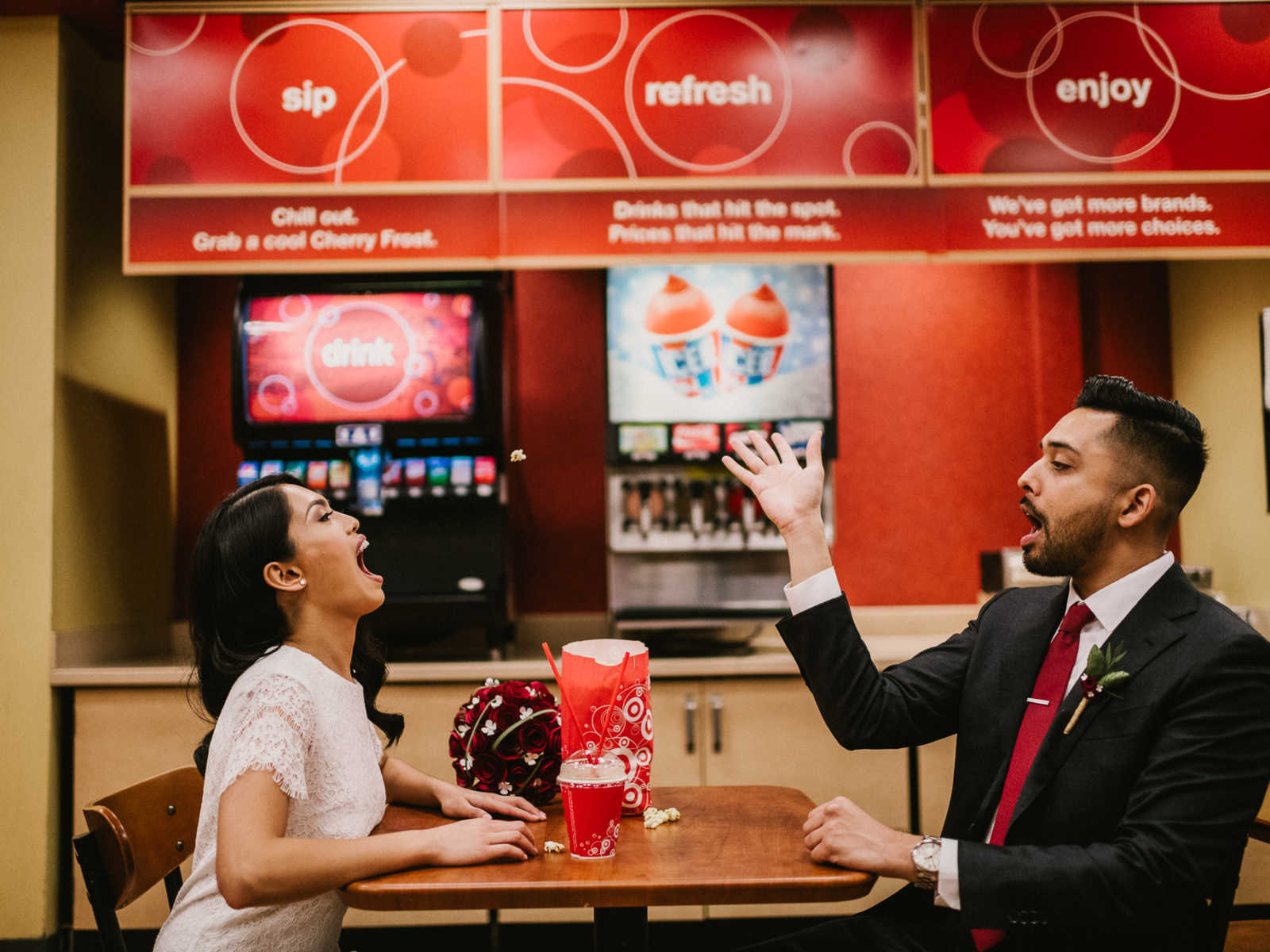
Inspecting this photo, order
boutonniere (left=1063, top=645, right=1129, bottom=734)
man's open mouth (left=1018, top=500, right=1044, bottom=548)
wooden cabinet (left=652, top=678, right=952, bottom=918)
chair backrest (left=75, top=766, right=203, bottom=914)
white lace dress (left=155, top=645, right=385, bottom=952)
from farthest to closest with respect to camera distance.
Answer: wooden cabinet (left=652, top=678, right=952, bottom=918) → man's open mouth (left=1018, top=500, right=1044, bottom=548) → chair backrest (left=75, top=766, right=203, bottom=914) → boutonniere (left=1063, top=645, right=1129, bottom=734) → white lace dress (left=155, top=645, right=385, bottom=952)

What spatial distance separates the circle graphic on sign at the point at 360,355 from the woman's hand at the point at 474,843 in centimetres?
224

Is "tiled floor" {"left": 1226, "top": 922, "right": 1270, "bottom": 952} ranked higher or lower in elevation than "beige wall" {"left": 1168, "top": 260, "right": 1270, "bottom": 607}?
lower

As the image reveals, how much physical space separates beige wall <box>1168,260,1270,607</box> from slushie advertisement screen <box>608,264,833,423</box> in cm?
162

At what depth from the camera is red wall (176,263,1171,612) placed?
13.7 feet

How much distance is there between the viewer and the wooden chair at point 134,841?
5.36 feet

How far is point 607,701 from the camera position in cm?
163

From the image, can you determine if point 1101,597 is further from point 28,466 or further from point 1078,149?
point 28,466

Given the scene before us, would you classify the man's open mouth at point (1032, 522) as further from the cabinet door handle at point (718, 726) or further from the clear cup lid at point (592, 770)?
the cabinet door handle at point (718, 726)

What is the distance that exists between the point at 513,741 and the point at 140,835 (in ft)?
2.30

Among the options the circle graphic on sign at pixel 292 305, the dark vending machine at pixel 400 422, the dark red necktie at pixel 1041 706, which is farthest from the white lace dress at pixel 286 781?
the circle graphic on sign at pixel 292 305

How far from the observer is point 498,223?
2980 millimetres

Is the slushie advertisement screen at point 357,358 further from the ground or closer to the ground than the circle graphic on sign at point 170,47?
closer to the ground

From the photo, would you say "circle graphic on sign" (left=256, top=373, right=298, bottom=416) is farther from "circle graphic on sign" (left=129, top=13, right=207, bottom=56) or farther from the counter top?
"circle graphic on sign" (left=129, top=13, right=207, bottom=56)

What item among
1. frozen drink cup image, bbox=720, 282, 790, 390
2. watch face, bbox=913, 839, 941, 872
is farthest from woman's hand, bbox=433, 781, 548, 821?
frozen drink cup image, bbox=720, 282, 790, 390
